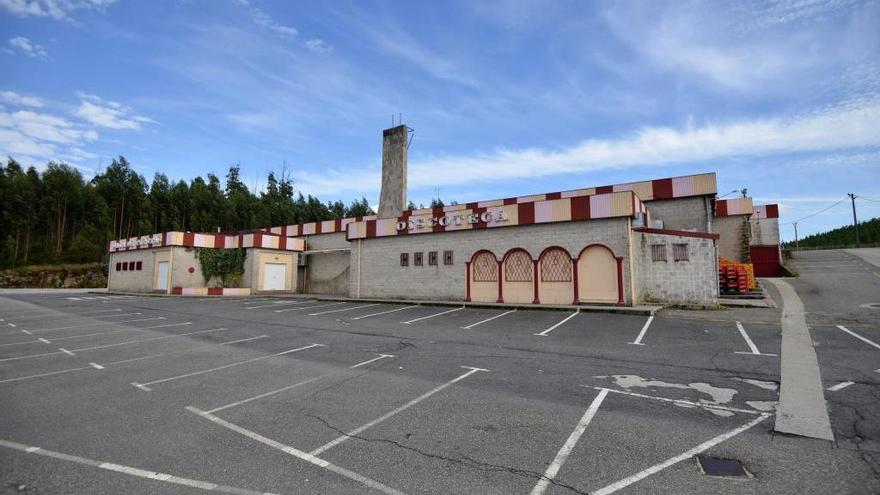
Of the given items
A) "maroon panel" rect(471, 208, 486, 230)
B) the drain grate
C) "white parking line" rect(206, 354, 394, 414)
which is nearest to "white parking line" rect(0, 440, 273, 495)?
"white parking line" rect(206, 354, 394, 414)

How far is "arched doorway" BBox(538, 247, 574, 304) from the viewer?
58.5 feet

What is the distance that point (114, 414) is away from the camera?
521cm

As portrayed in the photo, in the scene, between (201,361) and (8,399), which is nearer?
(8,399)

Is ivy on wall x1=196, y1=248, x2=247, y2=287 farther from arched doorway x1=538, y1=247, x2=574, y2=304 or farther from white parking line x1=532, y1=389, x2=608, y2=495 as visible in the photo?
white parking line x1=532, y1=389, x2=608, y2=495

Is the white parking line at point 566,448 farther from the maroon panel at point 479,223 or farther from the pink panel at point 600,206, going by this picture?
the maroon panel at point 479,223

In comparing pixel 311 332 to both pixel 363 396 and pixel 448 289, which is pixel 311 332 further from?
pixel 448 289

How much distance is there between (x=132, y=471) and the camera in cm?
366

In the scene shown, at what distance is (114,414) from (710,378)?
8.72 metres

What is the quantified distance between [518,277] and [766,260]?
22.3m

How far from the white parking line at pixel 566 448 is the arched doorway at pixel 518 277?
1313 cm

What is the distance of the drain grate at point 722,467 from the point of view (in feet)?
11.6

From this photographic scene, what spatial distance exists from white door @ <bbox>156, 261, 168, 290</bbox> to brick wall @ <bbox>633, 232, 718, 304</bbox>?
3156 centimetres

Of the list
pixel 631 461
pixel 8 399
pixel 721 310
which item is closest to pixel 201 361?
pixel 8 399

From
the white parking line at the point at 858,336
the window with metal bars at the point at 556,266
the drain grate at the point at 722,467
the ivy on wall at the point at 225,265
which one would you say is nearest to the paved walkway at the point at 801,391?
the white parking line at the point at 858,336
